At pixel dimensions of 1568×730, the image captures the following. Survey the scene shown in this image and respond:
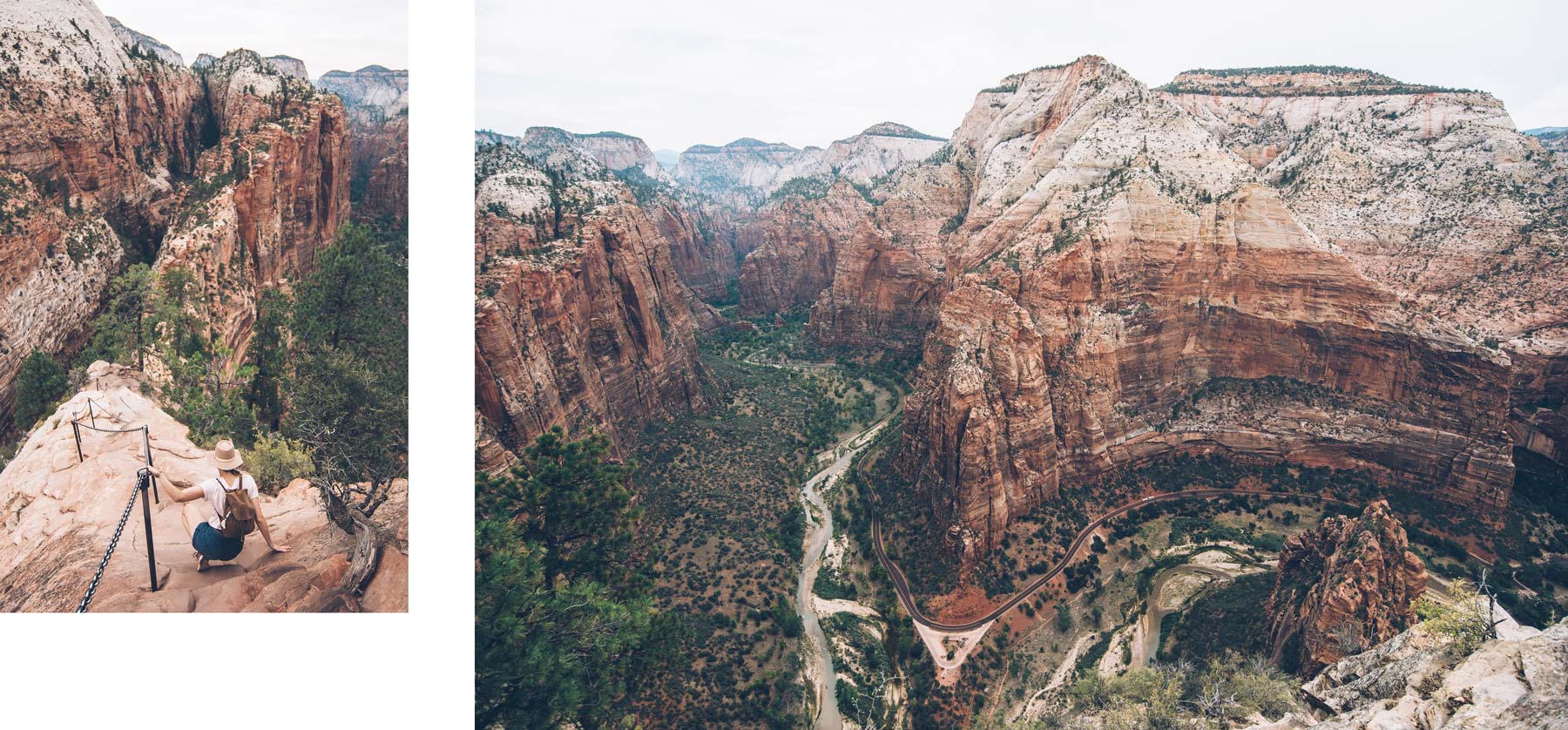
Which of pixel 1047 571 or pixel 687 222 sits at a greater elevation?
pixel 687 222

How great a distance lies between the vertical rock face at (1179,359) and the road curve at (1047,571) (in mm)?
1999

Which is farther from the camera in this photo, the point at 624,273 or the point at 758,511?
the point at 624,273

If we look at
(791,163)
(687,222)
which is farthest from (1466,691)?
(791,163)

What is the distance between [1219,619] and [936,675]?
9.05 m

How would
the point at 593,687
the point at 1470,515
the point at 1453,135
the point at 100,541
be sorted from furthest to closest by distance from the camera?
the point at 1453,135 → the point at 1470,515 → the point at 593,687 → the point at 100,541

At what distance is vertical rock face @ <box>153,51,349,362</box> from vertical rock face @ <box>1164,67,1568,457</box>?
1582 inches

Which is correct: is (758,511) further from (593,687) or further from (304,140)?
(304,140)

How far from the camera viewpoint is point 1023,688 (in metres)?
18.4

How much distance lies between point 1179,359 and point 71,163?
36527 mm

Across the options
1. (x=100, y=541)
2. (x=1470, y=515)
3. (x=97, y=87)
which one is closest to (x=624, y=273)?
(x=97, y=87)

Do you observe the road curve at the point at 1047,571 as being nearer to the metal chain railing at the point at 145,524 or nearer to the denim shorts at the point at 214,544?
the denim shorts at the point at 214,544

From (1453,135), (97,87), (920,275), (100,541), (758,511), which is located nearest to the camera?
(100,541)

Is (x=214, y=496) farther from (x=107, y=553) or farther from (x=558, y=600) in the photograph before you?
(x=558, y=600)

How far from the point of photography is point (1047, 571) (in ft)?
73.3
